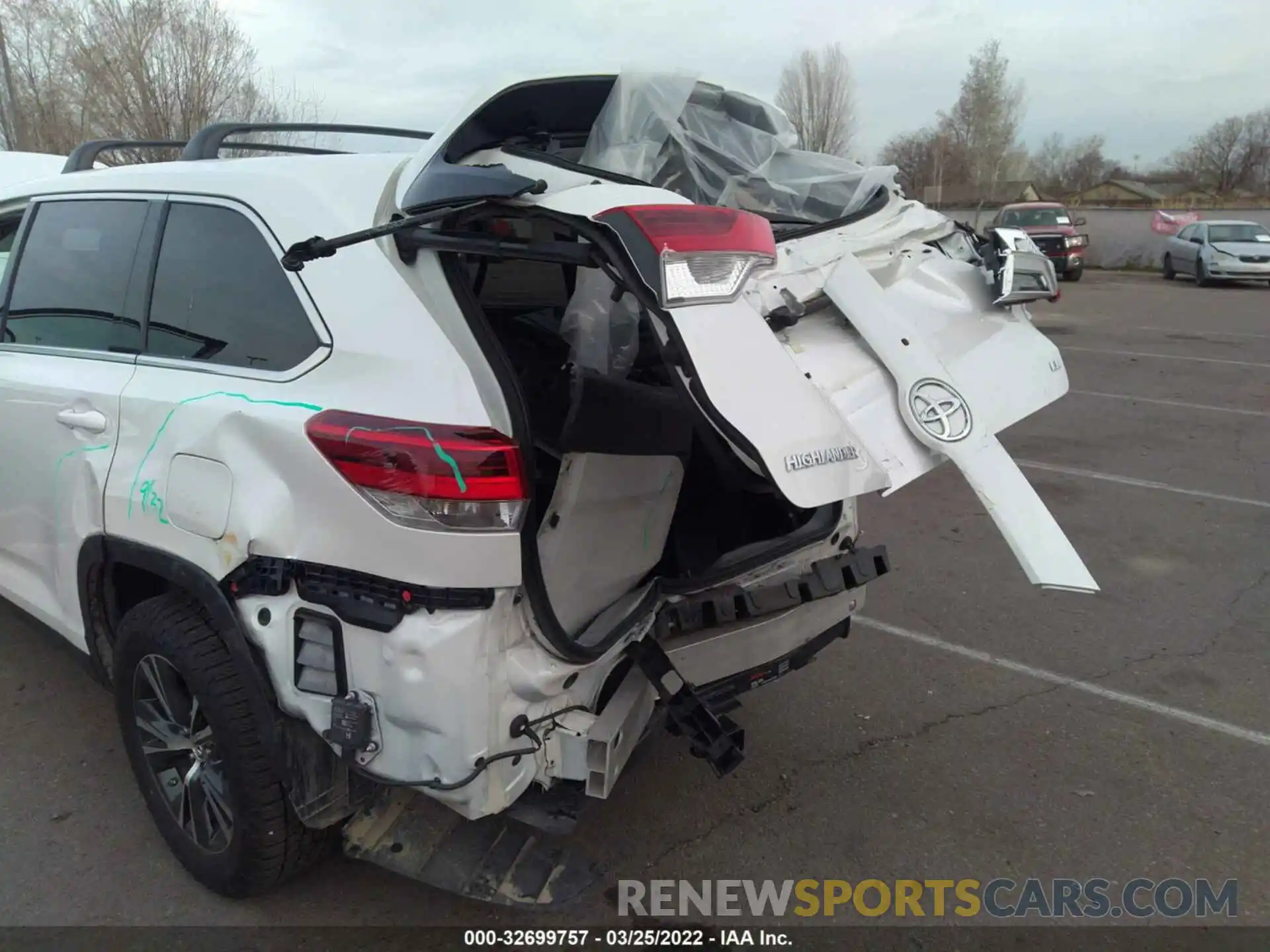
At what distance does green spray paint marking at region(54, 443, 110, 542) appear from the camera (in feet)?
9.19

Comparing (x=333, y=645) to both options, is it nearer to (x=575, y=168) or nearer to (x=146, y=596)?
(x=146, y=596)

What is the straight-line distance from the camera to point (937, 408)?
246 cm

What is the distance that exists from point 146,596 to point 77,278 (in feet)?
3.64

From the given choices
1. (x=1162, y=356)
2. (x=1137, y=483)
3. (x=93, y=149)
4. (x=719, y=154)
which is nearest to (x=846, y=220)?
(x=719, y=154)

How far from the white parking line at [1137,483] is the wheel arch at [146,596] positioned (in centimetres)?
639

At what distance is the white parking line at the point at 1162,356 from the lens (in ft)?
38.6

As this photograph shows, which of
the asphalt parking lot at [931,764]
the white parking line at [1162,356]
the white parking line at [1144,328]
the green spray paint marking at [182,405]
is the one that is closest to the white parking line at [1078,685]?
the asphalt parking lot at [931,764]

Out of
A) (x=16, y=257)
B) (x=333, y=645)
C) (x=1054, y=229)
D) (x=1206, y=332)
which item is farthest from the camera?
(x=1054, y=229)

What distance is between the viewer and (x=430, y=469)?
83.3 inches

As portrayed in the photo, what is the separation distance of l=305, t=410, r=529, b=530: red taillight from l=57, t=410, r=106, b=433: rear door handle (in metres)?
1.03

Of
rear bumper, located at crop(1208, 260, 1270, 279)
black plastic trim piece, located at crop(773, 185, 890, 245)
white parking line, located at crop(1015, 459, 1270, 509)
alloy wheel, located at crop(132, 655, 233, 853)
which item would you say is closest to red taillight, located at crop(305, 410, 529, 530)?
alloy wheel, located at crop(132, 655, 233, 853)

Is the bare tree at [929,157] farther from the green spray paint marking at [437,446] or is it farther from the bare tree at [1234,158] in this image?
the green spray paint marking at [437,446]

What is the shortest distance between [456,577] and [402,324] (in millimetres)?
609

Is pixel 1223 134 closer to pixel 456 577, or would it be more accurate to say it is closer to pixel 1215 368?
pixel 1215 368
